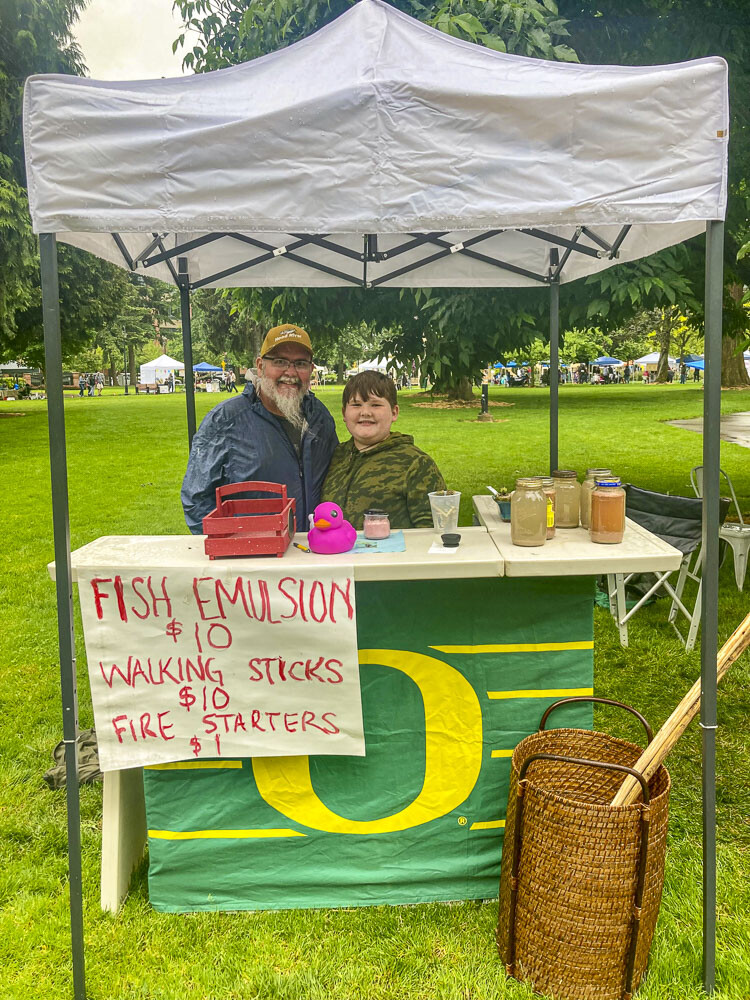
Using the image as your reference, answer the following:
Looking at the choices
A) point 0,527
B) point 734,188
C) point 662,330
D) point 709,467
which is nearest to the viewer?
point 709,467

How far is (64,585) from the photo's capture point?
2.25m

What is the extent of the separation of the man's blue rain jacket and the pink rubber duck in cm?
101

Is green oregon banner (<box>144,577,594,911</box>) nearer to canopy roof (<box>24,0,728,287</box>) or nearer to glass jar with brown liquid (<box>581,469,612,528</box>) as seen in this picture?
glass jar with brown liquid (<box>581,469,612,528</box>)

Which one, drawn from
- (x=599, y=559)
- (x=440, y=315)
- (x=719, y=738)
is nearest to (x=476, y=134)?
(x=599, y=559)

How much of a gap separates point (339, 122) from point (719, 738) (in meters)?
3.36

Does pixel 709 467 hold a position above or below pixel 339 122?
below

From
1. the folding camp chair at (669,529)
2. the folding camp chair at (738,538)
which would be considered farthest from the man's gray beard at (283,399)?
the folding camp chair at (738,538)

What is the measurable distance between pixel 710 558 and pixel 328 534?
1159mm

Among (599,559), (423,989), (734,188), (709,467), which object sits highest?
(734,188)

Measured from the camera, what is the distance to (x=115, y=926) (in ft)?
8.53

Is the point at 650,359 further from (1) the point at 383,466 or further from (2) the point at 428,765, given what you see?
(2) the point at 428,765

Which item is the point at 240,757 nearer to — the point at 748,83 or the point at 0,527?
the point at 748,83

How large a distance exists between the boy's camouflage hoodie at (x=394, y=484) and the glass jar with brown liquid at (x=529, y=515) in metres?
0.60

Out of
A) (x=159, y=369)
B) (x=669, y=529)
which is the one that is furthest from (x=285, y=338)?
(x=159, y=369)
